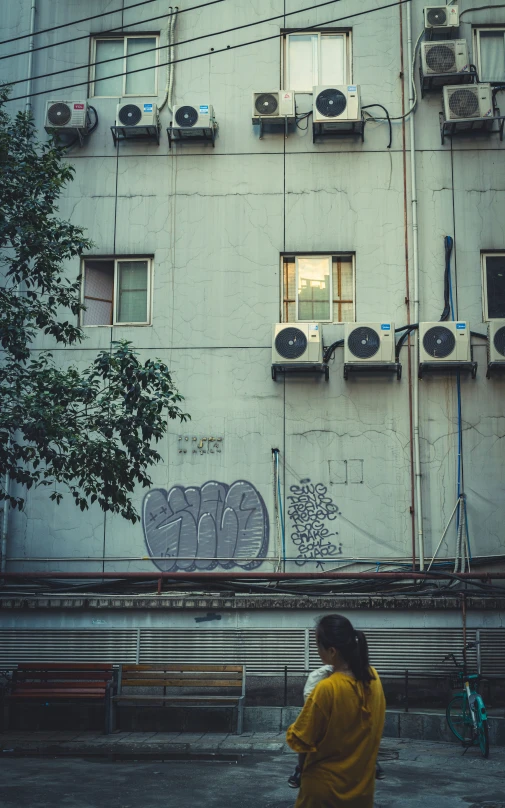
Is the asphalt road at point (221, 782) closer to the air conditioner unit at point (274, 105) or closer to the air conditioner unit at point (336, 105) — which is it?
the air conditioner unit at point (336, 105)

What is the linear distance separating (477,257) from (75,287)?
7.24m

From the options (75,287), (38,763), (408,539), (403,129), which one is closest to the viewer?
(38,763)

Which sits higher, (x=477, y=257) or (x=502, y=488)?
(x=477, y=257)

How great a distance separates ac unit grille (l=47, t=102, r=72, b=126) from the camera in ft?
50.7

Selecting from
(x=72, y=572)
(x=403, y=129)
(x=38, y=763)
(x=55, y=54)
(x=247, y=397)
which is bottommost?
(x=38, y=763)

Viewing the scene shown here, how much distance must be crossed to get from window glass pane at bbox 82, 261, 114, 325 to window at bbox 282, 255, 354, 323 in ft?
10.3

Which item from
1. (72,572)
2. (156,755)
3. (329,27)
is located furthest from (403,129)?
(156,755)

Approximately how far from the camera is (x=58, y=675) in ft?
40.4

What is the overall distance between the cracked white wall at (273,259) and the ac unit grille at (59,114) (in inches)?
20.0

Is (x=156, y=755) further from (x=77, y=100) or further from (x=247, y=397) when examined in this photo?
(x=77, y=100)

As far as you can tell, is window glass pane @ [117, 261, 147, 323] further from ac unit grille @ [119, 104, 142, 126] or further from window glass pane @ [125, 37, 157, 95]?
window glass pane @ [125, 37, 157, 95]

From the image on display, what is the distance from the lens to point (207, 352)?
1501 cm

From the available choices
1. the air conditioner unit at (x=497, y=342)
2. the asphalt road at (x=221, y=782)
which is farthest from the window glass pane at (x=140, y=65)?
the asphalt road at (x=221, y=782)

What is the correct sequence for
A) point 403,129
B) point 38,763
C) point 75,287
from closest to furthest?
point 38,763 < point 75,287 < point 403,129
